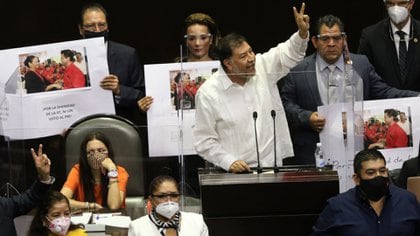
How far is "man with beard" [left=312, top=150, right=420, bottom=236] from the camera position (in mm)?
7238

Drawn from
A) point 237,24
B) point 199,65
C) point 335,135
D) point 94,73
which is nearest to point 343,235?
point 335,135

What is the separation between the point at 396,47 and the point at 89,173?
7.70 feet

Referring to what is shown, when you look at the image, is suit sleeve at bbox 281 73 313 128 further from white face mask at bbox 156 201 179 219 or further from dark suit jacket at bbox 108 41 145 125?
dark suit jacket at bbox 108 41 145 125

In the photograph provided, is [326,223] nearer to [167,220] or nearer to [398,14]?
[167,220]

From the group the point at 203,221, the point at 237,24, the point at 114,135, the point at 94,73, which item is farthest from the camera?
the point at 237,24

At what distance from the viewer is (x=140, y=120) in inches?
330

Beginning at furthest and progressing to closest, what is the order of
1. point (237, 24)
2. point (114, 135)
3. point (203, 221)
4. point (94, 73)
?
point (237, 24), point (94, 73), point (114, 135), point (203, 221)

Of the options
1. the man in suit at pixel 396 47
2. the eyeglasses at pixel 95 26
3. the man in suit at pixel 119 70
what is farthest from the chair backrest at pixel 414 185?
the eyeglasses at pixel 95 26

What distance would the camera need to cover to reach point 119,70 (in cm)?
853

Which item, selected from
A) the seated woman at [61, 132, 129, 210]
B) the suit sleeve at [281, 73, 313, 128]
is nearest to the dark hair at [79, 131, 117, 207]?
the seated woman at [61, 132, 129, 210]

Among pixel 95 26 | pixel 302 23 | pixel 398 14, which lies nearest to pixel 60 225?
pixel 95 26

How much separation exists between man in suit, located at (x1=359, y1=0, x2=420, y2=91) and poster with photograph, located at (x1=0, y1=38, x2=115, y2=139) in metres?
1.84

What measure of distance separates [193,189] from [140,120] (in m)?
1.01

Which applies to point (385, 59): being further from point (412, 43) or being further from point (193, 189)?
point (193, 189)
